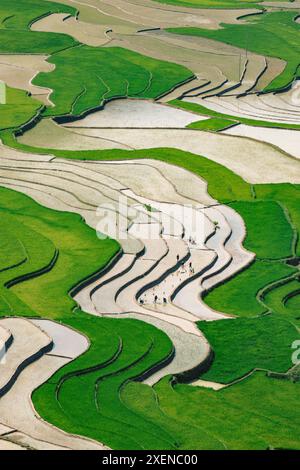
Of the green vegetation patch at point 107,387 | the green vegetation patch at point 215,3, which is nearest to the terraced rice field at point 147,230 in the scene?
the green vegetation patch at point 107,387

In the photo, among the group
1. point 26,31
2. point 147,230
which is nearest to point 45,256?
point 147,230

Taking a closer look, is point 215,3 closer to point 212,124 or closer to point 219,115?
point 219,115

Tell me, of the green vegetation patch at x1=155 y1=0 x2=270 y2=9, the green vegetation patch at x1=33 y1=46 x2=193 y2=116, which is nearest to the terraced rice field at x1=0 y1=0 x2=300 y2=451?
the green vegetation patch at x1=33 y1=46 x2=193 y2=116

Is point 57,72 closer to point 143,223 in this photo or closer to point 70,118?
point 70,118

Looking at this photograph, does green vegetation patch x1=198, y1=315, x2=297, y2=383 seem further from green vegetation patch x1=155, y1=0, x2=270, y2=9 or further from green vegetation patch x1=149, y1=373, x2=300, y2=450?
green vegetation patch x1=155, y1=0, x2=270, y2=9

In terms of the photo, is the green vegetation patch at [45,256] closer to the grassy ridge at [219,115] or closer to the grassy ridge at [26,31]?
the grassy ridge at [219,115]

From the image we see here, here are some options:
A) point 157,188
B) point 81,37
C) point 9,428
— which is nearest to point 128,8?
point 81,37
